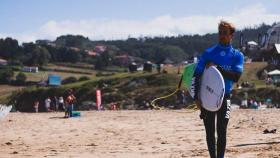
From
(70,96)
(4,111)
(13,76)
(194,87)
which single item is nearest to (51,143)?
(194,87)

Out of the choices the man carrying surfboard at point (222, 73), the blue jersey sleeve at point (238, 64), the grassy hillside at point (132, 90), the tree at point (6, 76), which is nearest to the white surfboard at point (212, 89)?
the man carrying surfboard at point (222, 73)

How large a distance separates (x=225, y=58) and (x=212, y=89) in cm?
39

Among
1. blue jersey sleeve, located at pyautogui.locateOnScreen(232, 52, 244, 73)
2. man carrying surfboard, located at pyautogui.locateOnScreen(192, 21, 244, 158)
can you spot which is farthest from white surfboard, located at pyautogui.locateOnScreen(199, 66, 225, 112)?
blue jersey sleeve, located at pyautogui.locateOnScreen(232, 52, 244, 73)

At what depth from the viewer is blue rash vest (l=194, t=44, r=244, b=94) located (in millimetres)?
6320

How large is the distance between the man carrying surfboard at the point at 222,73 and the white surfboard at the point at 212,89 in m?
0.06

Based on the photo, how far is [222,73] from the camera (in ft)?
20.7

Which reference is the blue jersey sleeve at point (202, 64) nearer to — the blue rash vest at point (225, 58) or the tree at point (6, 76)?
the blue rash vest at point (225, 58)

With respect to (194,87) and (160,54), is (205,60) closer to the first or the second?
(194,87)

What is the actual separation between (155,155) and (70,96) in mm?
17735

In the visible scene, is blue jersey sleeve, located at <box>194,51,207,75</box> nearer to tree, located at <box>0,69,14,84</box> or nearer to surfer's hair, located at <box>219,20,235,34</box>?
surfer's hair, located at <box>219,20,235,34</box>

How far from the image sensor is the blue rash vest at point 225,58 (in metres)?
6.32

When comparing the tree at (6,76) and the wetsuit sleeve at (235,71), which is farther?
the tree at (6,76)

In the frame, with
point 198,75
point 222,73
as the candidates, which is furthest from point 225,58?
point 198,75

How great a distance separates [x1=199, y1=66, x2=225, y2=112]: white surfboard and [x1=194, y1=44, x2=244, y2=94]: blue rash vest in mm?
111
